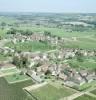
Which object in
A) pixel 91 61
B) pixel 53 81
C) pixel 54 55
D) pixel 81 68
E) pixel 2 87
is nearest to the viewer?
pixel 2 87

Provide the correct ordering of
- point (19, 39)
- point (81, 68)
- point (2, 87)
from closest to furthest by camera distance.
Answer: point (2, 87)
point (81, 68)
point (19, 39)

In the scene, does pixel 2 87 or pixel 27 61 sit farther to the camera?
pixel 27 61

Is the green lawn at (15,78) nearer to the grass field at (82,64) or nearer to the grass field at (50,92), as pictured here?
the grass field at (50,92)

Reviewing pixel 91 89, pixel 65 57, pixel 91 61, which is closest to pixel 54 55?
pixel 65 57

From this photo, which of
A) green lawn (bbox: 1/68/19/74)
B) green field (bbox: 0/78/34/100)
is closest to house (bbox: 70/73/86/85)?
green field (bbox: 0/78/34/100)

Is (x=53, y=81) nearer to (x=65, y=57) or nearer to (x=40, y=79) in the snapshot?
(x=40, y=79)

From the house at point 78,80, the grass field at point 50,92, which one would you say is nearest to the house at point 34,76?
the grass field at point 50,92
